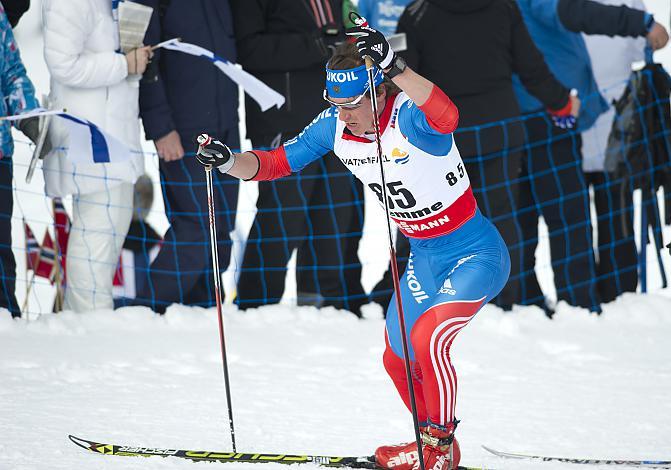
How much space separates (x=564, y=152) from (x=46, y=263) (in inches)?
128

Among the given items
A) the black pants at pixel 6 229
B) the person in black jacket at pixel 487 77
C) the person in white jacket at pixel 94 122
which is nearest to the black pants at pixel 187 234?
the person in white jacket at pixel 94 122

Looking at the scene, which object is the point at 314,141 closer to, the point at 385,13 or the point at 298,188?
the point at 298,188

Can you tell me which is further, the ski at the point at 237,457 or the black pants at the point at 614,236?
the black pants at the point at 614,236

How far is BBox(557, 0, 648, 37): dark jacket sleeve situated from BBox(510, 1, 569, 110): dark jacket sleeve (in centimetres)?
26

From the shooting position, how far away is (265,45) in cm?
614

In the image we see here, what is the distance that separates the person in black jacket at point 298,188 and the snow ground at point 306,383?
0.19 meters

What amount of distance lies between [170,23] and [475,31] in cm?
181

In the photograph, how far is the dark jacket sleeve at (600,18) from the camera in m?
6.40

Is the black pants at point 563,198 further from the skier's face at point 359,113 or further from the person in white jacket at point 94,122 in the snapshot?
the skier's face at point 359,113

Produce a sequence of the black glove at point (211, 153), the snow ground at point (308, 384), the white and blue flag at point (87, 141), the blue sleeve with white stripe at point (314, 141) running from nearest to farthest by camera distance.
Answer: the black glove at point (211, 153), the blue sleeve with white stripe at point (314, 141), the snow ground at point (308, 384), the white and blue flag at point (87, 141)

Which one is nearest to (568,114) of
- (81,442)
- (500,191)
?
(500,191)

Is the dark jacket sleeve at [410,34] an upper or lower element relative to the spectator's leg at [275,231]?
upper

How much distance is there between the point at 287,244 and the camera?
635cm

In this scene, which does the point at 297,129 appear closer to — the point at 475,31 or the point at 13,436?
the point at 475,31
